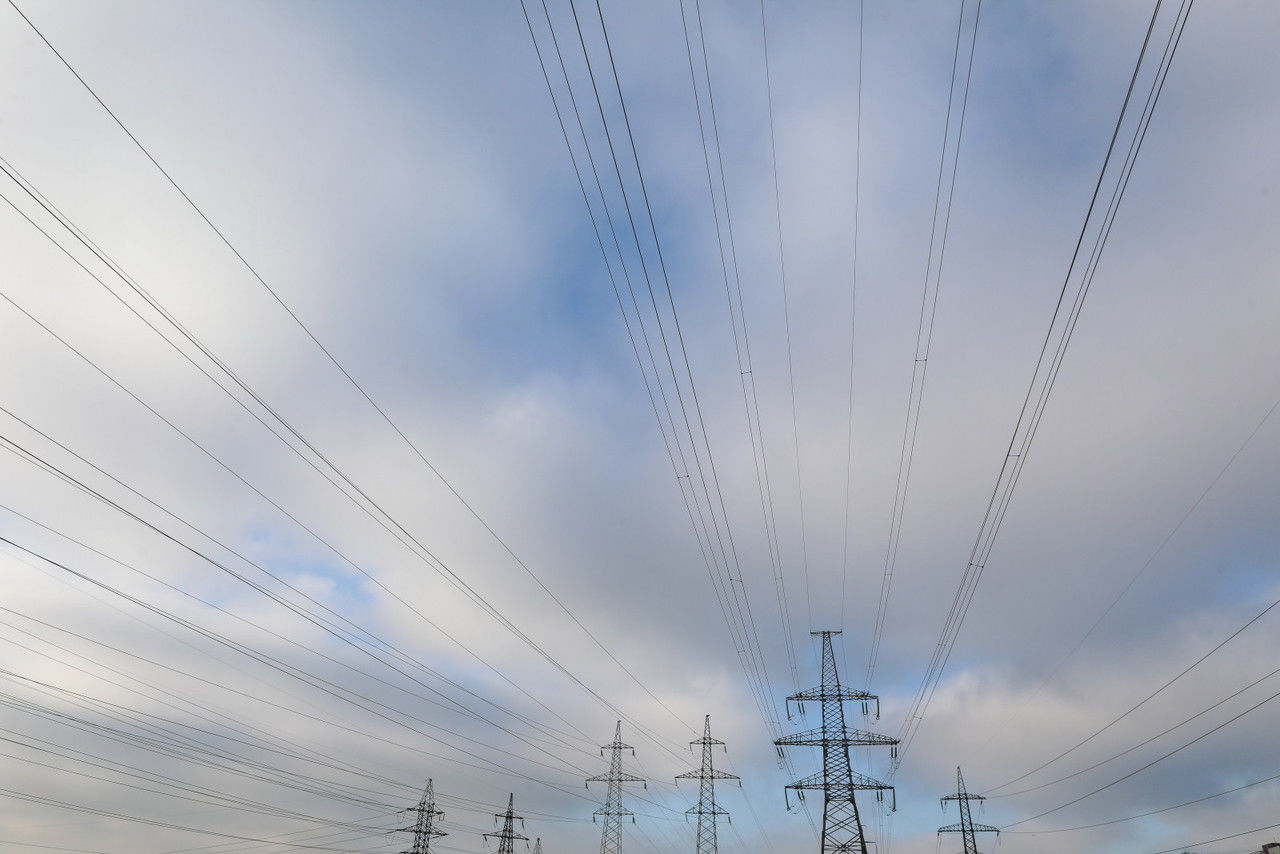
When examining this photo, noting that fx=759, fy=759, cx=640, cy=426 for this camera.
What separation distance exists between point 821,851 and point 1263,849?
23.8 meters

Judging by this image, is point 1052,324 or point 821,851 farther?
point 821,851

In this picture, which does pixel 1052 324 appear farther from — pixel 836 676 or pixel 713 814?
pixel 713 814

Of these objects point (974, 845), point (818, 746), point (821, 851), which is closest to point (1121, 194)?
point (821, 851)

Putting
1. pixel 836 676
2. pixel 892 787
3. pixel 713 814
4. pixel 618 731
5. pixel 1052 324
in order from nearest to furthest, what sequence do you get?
pixel 1052 324, pixel 892 787, pixel 836 676, pixel 713 814, pixel 618 731

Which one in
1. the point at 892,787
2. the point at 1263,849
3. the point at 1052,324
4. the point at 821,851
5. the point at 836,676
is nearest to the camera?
the point at 1052,324

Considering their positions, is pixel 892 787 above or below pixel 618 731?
below

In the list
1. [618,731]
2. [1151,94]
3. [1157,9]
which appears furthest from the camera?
[618,731]

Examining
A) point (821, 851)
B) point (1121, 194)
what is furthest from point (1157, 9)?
point (821, 851)

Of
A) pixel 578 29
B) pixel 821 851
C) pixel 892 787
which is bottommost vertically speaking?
pixel 821 851

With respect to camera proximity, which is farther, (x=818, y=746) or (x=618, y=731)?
(x=618, y=731)

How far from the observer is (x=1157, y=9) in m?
9.59

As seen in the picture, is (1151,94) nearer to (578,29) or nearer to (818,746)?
(578,29)

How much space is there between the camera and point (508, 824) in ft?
238

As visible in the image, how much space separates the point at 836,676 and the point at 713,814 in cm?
2068
